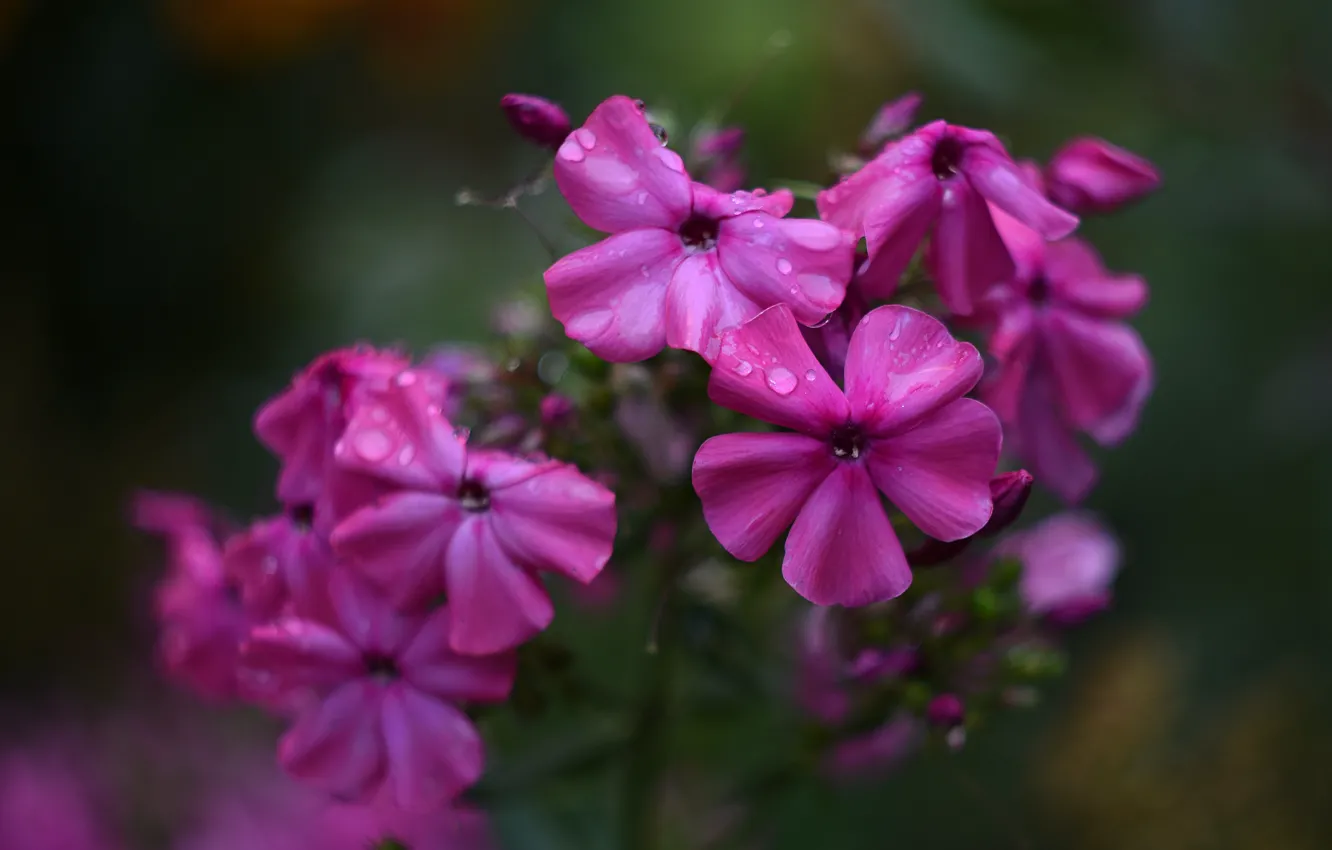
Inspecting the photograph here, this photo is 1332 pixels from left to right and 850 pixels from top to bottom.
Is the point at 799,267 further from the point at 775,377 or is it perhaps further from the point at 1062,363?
the point at 1062,363

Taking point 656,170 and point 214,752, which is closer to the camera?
point 656,170

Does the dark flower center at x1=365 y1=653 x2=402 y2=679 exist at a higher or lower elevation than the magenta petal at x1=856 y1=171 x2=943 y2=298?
lower

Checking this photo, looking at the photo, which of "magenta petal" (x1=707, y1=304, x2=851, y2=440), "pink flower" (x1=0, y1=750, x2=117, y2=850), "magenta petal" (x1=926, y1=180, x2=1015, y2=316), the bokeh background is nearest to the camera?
"magenta petal" (x1=707, y1=304, x2=851, y2=440)

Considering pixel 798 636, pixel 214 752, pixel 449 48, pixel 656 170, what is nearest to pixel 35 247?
pixel 449 48

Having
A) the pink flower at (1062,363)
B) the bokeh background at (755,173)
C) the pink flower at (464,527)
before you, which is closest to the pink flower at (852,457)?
the pink flower at (464,527)

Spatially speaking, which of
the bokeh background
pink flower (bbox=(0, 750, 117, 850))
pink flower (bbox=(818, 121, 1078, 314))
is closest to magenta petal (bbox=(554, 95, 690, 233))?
pink flower (bbox=(818, 121, 1078, 314))

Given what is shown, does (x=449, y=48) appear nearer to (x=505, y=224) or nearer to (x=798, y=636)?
(x=505, y=224)

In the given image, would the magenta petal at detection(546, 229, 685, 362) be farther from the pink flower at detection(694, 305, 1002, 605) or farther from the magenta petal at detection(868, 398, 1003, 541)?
the magenta petal at detection(868, 398, 1003, 541)

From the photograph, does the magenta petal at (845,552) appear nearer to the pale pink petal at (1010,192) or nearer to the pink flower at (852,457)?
the pink flower at (852,457)
